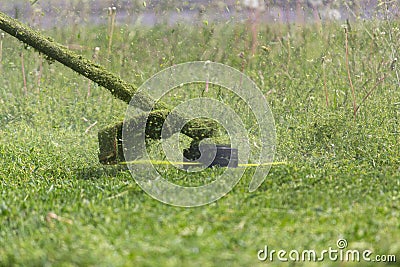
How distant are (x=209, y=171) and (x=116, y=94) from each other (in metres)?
1.08

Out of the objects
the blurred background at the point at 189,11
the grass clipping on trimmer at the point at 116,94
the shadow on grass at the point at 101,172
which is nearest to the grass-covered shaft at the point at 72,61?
the grass clipping on trimmer at the point at 116,94

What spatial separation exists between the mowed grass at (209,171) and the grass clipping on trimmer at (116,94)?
7.4 inches

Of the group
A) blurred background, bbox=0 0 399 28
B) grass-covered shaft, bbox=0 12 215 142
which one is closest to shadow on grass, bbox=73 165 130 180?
grass-covered shaft, bbox=0 12 215 142

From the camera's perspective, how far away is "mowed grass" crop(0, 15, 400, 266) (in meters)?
2.75

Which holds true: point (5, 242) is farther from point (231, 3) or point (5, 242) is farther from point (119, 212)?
point (231, 3)

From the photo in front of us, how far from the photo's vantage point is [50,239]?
9.53 feet

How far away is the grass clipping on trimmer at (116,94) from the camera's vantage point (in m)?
4.62

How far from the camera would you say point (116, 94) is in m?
4.86

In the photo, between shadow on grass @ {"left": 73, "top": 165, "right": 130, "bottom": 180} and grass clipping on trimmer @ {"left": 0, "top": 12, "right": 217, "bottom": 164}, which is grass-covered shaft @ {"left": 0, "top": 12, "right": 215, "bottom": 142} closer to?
grass clipping on trimmer @ {"left": 0, "top": 12, "right": 217, "bottom": 164}

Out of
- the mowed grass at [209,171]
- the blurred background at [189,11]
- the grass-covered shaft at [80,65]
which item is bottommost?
the mowed grass at [209,171]

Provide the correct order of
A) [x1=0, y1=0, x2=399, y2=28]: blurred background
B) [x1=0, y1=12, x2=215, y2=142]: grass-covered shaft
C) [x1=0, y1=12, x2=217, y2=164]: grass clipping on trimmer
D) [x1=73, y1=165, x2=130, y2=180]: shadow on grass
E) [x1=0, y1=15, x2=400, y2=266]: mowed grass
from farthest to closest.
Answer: [x1=0, y1=0, x2=399, y2=28]: blurred background < [x1=0, y1=12, x2=215, y2=142]: grass-covered shaft < [x1=0, y1=12, x2=217, y2=164]: grass clipping on trimmer < [x1=73, y1=165, x2=130, y2=180]: shadow on grass < [x1=0, y1=15, x2=400, y2=266]: mowed grass

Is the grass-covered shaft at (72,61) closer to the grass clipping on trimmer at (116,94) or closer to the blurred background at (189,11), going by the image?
the grass clipping on trimmer at (116,94)

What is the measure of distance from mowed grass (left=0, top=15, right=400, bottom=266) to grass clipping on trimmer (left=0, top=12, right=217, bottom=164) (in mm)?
187

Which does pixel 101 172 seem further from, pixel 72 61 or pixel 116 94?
pixel 72 61
